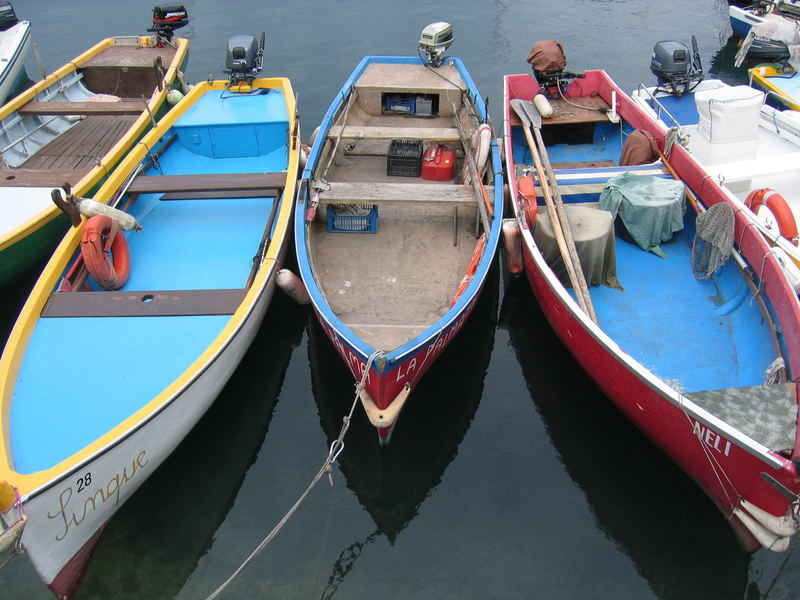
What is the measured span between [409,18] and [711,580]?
22.0m

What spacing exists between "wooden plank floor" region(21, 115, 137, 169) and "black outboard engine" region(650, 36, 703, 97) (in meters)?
12.7

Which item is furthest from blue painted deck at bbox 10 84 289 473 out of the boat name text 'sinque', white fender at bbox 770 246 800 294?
white fender at bbox 770 246 800 294

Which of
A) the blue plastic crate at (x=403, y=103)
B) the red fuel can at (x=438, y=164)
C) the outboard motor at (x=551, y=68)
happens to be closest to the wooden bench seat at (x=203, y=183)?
the red fuel can at (x=438, y=164)

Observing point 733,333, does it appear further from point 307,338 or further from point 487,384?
point 307,338

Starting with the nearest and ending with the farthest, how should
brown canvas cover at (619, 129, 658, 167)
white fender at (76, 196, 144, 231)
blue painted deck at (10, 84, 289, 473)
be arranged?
blue painted deck at (10, 84, 289, 473), white fender at (76, 196, 144, 231), brown canvas cover at (619, 129, 658, 167)

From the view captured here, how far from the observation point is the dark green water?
7.04 m

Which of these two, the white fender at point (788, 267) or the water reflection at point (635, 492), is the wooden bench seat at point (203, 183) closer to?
the water reflection at point (635, 492)

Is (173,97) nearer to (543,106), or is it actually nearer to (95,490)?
(543,106)

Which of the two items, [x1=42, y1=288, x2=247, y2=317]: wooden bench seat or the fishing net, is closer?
[x1=42, y1=288, x2=247, y2=317]: wooden bench seat

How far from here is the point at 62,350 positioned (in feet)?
25.5

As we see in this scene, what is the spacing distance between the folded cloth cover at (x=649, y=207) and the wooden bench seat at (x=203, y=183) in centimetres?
570

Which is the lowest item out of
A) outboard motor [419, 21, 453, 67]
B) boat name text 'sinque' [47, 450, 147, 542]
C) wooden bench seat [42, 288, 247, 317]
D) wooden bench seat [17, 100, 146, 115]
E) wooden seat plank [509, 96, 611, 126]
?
boat name text 'sinque' [47, 450, 147, 542]

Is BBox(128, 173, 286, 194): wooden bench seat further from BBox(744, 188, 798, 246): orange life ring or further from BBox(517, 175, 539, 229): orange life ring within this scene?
BBox(744, 188, 798, 246): orange life ring

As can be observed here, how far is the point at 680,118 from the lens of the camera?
14.0m
